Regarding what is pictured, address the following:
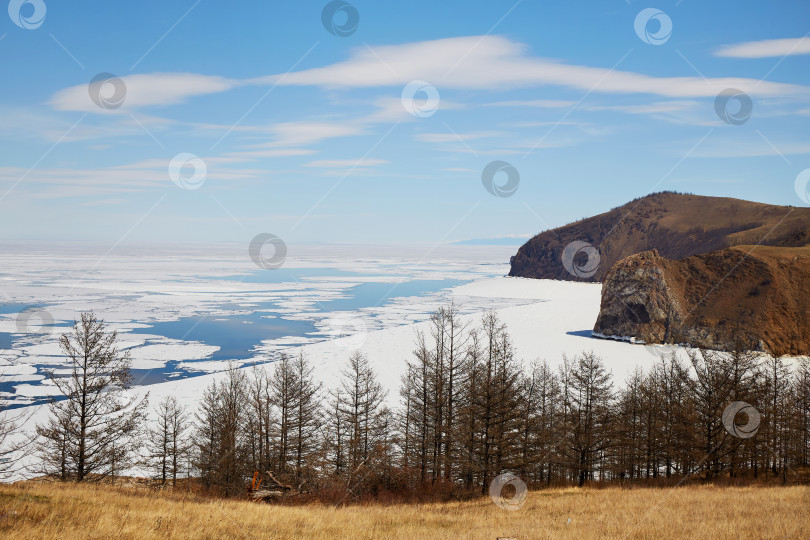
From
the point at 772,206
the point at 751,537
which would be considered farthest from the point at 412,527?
the point at 772,206

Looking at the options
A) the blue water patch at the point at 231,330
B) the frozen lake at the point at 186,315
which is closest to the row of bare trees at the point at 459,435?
the frozen lake at the point at 186,315

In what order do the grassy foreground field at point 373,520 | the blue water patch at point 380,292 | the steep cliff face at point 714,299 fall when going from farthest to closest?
the blue water patch at point 380,292, the steep cliff face at point 714,299, the grassy foreground field at point 373,520

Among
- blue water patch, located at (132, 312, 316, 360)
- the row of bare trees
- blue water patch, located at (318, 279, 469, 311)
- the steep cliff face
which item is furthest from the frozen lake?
the steep cliff face

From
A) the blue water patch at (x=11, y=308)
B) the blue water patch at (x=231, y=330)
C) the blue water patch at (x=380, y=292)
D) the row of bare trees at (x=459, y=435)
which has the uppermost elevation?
the blue water patch at (x=380, y=292)

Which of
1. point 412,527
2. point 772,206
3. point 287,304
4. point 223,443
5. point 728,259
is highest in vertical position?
point 772,206

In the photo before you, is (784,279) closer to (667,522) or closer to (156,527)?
(667,522)

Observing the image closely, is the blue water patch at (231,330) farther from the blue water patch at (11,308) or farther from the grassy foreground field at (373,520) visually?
the grassy foreground field at (373,520)
